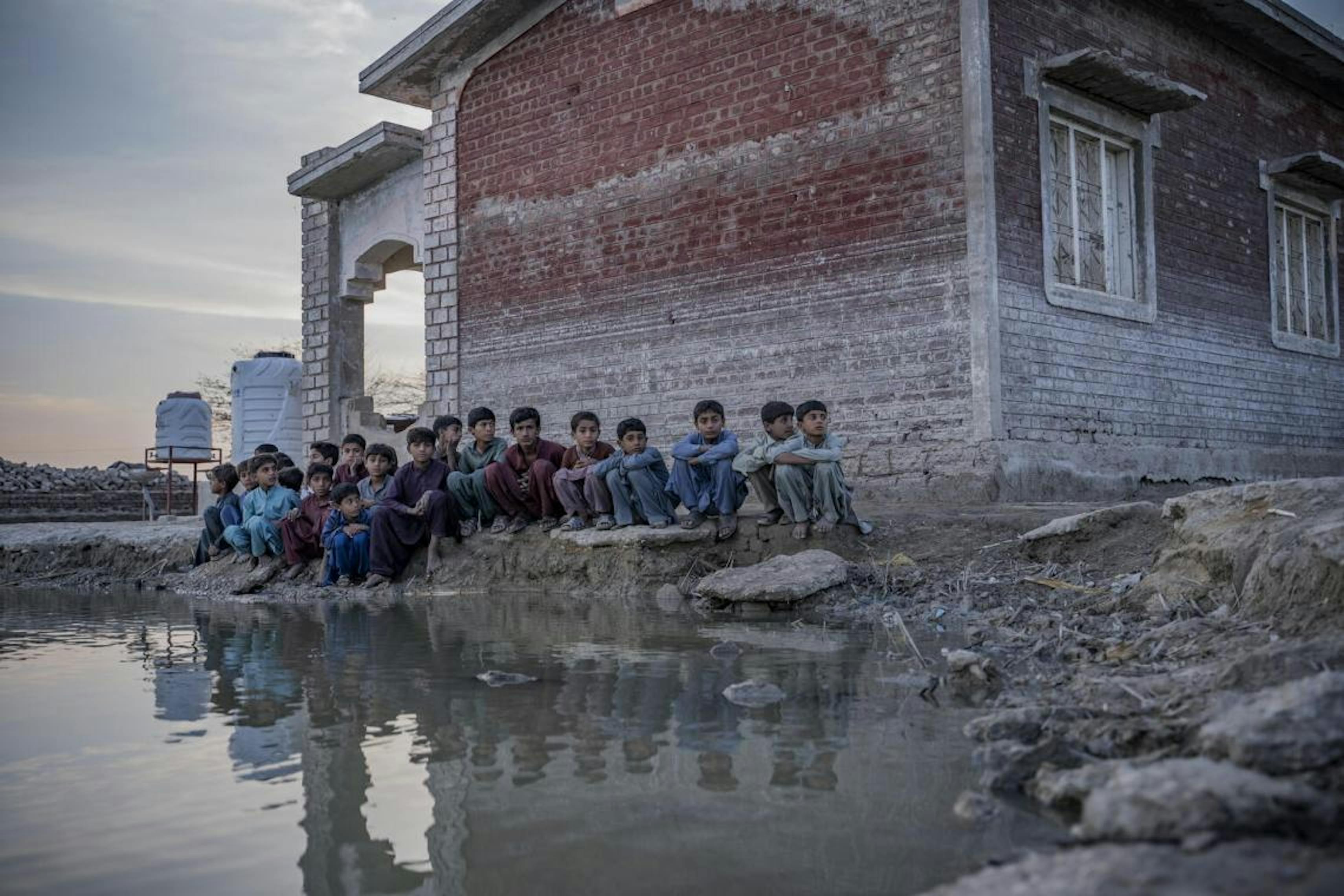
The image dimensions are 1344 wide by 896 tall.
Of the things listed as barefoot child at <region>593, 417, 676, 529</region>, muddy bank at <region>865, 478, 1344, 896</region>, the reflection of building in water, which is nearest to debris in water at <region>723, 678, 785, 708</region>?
the reflection of building in water

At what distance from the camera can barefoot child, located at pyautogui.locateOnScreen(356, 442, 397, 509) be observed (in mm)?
8820

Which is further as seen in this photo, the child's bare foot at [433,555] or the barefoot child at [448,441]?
the barefoot child at [448,441]

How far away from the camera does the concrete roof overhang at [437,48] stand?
1141cm

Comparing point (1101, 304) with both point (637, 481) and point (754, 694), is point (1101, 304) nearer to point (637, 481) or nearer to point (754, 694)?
point (637, 481)

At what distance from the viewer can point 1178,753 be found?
2.43 meters

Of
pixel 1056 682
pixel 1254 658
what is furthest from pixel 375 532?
pixel 1254 658

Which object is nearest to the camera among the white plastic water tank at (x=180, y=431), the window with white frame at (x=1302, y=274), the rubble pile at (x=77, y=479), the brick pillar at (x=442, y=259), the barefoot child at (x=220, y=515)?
the barefoot child at (x=220, y=515)

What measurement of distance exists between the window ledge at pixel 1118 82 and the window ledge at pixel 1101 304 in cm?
158

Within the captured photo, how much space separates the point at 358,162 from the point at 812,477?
836cm

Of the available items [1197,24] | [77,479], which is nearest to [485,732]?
[1197,24]

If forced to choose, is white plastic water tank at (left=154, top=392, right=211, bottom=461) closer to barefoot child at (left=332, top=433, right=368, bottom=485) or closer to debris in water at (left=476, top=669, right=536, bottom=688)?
barefoot child at (left=332, top=433, right=368, bottom=485)

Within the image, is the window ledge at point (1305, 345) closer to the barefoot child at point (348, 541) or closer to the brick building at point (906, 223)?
the brick building at point (906, 223)

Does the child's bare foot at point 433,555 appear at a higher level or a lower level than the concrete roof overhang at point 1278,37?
lower

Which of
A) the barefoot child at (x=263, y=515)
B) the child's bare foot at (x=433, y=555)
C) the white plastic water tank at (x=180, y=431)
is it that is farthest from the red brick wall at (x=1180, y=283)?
the white plastic water tank at (x=180, y=431)
